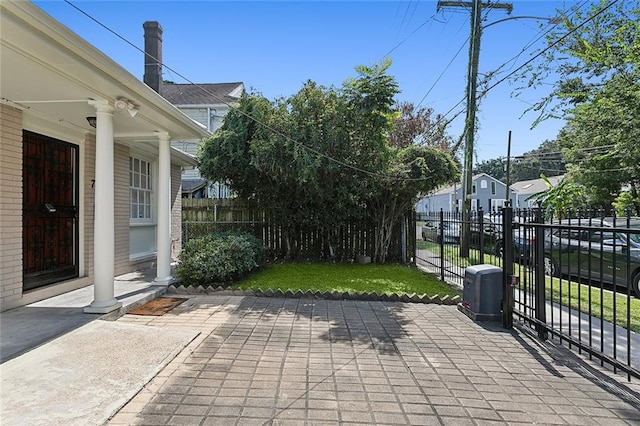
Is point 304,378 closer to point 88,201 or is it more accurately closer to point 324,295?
point 324,295

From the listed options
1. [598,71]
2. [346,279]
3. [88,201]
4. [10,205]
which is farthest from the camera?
[598,71]

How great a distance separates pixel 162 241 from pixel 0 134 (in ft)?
9.37

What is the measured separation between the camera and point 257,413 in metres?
2.53

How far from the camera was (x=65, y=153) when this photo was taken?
19.0ft

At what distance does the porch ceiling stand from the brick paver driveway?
3.02 m

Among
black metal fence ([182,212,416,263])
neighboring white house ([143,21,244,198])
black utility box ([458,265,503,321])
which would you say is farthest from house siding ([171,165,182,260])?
black utility box ([458,265,503,321])

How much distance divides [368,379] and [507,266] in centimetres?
277

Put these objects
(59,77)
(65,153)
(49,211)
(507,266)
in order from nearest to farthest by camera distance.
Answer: (59,77)
(507,266)
(49,211)
(65,153)

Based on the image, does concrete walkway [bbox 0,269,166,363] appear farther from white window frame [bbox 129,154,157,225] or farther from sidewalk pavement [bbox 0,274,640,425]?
white window frame [bbox 129,154,157,225]

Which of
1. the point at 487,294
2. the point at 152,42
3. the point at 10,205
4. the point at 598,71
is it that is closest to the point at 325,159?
the point at 487,294

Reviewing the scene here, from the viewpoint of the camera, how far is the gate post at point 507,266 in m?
4.68

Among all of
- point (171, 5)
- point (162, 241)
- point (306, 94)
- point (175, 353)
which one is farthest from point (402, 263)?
point (171, 5)

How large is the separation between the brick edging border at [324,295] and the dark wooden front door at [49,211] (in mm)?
1776

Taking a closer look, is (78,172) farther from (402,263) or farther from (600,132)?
(600,132)
